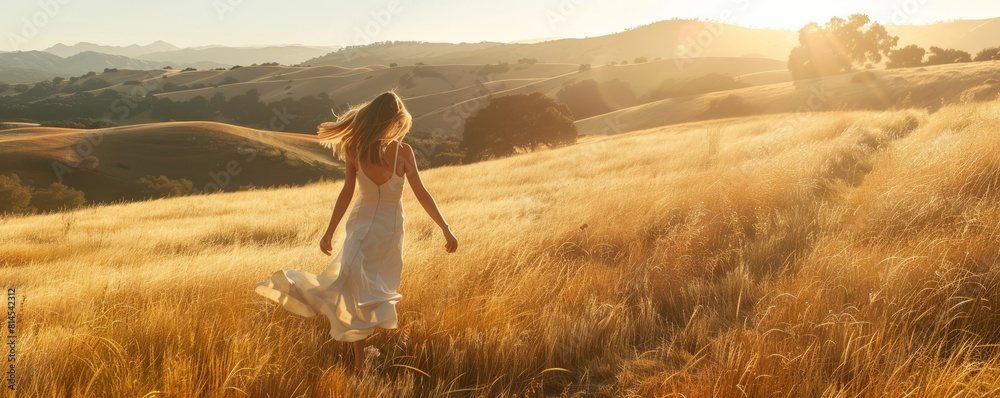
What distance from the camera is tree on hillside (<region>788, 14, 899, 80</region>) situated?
65438 millimetres

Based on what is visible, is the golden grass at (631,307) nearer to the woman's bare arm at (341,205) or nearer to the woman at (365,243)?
the woman at (365,243)

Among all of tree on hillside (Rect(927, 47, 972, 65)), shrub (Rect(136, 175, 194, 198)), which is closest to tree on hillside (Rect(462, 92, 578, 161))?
shrub (Rect(136, 175, 194, 198))

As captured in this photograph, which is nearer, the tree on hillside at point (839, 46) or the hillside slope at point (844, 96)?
the hillside slope at point (844, 96)

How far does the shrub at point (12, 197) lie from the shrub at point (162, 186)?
12623 mm

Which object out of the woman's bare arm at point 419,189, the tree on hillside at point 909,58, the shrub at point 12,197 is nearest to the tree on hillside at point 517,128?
the shrub at point 12,197

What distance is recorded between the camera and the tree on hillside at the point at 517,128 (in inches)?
1912

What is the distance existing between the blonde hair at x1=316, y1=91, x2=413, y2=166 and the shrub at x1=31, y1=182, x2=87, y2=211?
48922 millimetres

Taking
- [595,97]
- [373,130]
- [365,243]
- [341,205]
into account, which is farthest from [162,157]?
[365,243]

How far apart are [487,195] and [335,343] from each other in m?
10.7

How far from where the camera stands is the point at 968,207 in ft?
17.3

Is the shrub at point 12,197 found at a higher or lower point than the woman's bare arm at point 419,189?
lower

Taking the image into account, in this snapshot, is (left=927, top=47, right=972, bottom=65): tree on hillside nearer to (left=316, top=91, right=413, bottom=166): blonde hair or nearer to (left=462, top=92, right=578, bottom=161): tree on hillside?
(left=462, top=92, right=578, bottom=161): tree on hillside

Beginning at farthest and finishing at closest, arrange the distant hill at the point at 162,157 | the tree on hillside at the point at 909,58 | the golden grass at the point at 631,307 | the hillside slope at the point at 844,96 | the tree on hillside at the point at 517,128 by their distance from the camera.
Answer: the tree on hillside at the point at 909,58, the distant hill at the point at 162,157, the tree on hillside at the point at 517,128, the hillside slope at the point at 844,96, the golden grass at the point at 631,307

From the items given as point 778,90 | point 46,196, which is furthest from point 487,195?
point 778,90
